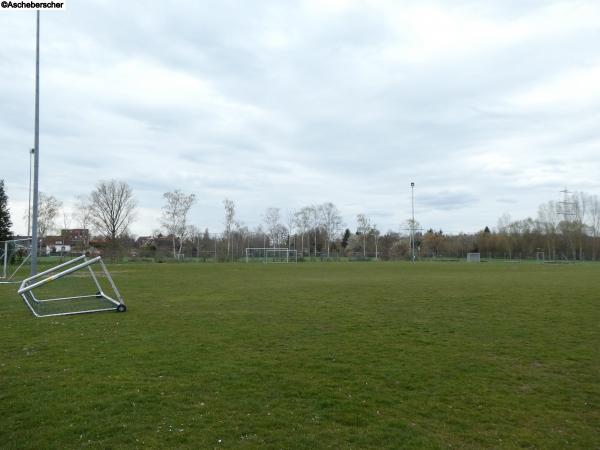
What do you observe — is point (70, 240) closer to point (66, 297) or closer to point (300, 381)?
point (66, 297)

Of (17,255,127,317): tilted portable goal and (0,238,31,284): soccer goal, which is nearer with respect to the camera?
(17,255,127,317): tilted portable goal

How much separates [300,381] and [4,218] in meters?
60.7

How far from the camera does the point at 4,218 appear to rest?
56.0 m

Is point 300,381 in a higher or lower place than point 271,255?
lower

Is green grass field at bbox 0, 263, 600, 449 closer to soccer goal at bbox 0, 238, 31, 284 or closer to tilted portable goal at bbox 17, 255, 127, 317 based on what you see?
tilted portable goal at bbox 17, 255, 127, 317

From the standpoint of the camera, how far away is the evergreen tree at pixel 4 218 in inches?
2163

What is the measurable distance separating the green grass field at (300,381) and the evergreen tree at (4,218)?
49.3 meters

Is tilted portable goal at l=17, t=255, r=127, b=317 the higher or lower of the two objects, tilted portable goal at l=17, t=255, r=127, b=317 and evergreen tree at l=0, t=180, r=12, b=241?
the lower

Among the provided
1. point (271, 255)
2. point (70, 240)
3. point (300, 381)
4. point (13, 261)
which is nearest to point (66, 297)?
point (300, 381)

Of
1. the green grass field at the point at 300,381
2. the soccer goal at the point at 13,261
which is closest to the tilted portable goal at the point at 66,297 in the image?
the green grass field at the point at 300,381

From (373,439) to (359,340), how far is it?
5.38m

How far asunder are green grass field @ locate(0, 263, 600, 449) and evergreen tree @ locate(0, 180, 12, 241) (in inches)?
1939

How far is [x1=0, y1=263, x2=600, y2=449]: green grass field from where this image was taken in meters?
5.23

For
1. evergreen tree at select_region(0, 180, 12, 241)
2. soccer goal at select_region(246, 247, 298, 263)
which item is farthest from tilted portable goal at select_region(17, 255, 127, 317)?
soccer goal at select_region(246, 247, 298, 263)
